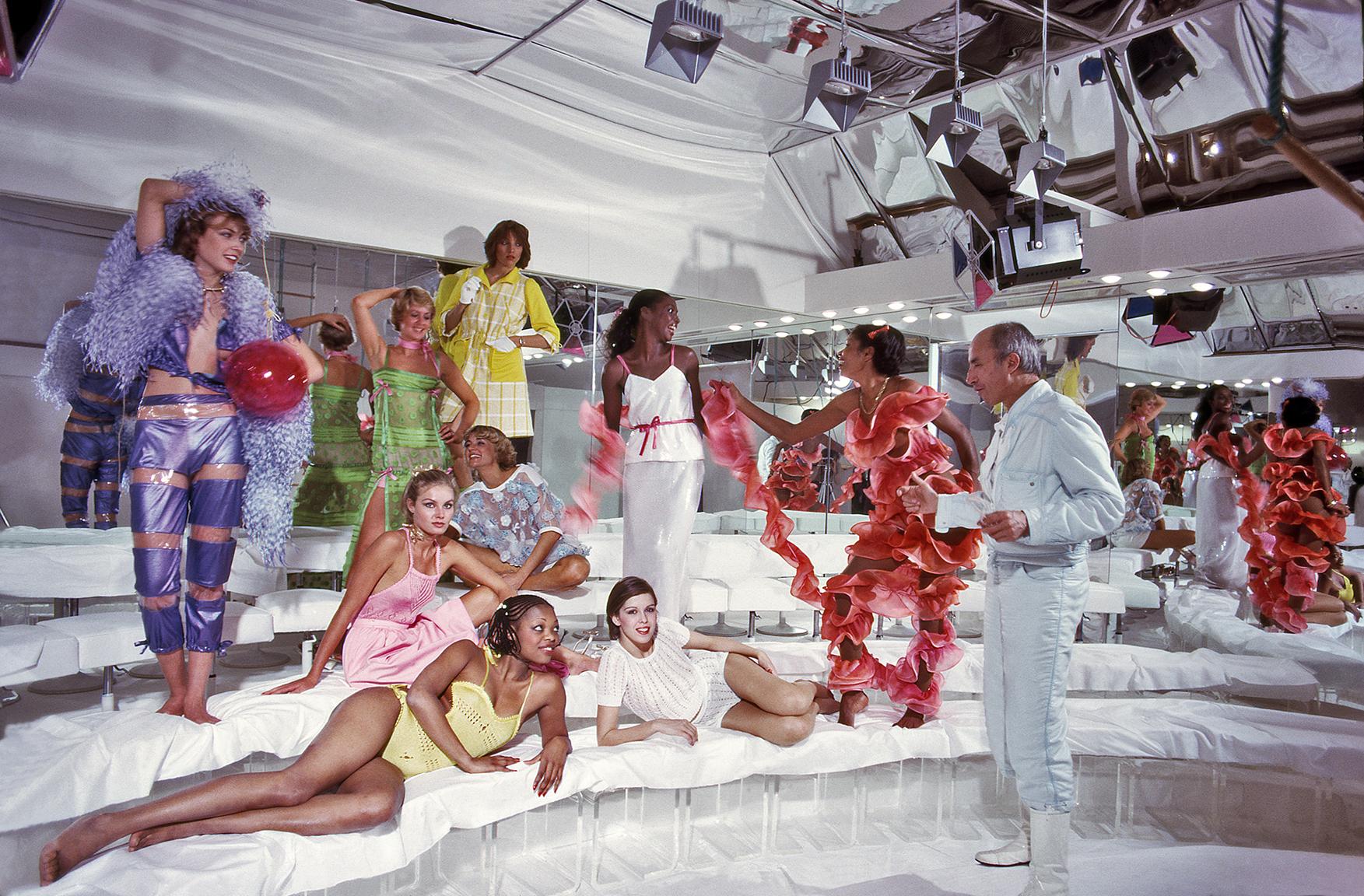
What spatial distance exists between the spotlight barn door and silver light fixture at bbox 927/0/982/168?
351 centimetres

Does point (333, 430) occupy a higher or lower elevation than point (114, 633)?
higher

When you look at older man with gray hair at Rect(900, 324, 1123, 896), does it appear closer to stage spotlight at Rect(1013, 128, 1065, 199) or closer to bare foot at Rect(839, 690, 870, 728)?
bare foot at Rect(839, 690, 870, 728)

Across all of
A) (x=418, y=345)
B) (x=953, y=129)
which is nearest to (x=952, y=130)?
(x=953, y=129)

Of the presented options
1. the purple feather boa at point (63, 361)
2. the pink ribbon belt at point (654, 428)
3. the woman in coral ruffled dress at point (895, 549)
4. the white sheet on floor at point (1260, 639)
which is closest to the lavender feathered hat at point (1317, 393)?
the white sheet on floor at point (1260, 639)

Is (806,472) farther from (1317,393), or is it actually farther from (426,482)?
(426,482)

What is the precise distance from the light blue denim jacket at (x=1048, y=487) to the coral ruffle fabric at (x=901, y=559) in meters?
0.57

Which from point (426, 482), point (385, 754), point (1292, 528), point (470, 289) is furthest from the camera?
point (1292, 528)

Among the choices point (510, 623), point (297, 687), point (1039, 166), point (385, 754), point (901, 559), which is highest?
point (1039, 166)

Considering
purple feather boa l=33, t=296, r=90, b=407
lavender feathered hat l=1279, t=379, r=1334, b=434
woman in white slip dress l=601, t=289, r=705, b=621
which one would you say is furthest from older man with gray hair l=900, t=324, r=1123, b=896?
lavender feathered hat l=1279, t=379, r=1334, b=434

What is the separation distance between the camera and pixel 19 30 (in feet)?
9.70

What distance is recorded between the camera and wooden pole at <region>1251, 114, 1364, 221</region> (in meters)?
1.15

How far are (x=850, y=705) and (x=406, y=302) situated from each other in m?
2.76

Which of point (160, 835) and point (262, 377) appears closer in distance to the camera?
point (160, 835)

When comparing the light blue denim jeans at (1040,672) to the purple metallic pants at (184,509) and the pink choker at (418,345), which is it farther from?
the pink choker at (418,345)
